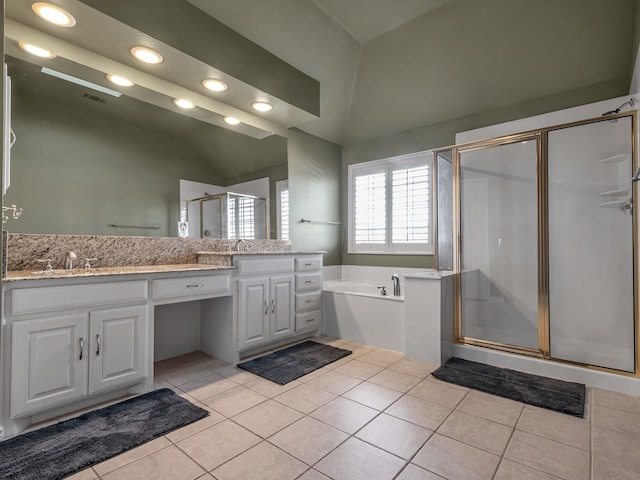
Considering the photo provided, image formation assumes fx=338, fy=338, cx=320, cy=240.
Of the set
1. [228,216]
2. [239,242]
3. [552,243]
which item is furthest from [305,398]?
[552,243]

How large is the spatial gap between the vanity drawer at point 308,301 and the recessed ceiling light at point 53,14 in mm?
2710

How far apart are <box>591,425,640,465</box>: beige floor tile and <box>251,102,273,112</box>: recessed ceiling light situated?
136 inches

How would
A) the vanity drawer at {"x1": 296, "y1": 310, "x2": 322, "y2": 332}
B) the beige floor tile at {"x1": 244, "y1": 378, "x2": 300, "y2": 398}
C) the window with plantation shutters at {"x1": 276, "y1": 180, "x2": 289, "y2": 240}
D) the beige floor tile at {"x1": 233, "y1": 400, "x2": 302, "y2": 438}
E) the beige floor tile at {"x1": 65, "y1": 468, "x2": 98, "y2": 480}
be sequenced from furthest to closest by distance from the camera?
the window with plantation shutters at {"x1": 276, "y1": 180, "x2": 289, "y2": 240} → the vanity drawer at {"x1": 296, "y1": 310, "x2": 322, "y2": 332} → the beige floor tile at {"x1": 244, "y1": 378, "x2": 300, "y2": 398} → the beige floor tile at {"x1": 233, "y1": 400, "x2": 302, "y2": 438} → the beige floor tile at {"x1": 65, "y1": 468, "x2": 98, "y2": 480}

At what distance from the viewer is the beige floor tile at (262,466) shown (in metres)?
1.49

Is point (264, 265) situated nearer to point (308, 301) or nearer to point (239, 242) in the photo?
point (239, 242)

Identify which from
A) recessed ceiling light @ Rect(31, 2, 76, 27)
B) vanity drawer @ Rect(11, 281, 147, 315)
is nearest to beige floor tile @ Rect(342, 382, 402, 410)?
vanity drawer @ Rect(11, 281, 147, 315)

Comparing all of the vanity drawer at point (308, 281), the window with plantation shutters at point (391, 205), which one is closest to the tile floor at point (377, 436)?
the vanity drawer at point (308, 281)

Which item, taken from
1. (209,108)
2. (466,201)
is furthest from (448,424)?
(209,108)

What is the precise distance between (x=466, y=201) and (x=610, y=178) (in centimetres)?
110

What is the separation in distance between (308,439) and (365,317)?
5.85ft

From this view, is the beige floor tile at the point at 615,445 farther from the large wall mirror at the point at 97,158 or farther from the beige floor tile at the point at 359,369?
the large wall mirror at the point at 97,158

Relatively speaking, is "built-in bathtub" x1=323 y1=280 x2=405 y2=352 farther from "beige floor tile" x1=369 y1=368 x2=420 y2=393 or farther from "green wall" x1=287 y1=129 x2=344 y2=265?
"green wall" x1=287 y1=129 x2=344 y2=265

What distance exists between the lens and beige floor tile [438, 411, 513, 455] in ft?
5.66

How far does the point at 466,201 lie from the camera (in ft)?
10.8
